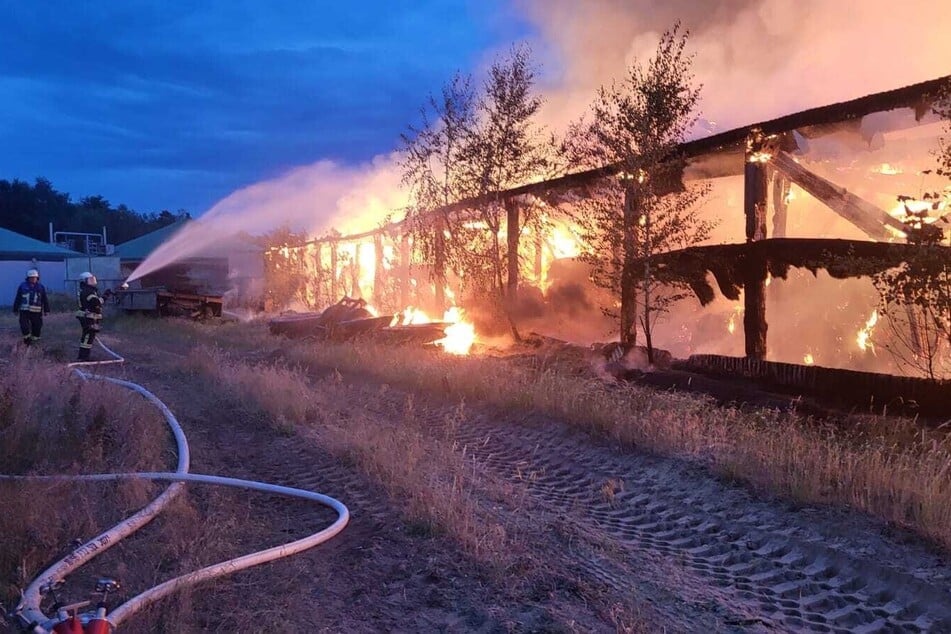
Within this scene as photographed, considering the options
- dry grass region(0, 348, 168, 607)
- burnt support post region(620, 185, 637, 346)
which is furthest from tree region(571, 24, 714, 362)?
dry grass region(0, 348, 168, 607)

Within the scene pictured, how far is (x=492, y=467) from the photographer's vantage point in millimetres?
6445

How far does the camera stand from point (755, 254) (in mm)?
9781

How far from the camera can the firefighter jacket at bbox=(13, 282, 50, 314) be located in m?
12.9

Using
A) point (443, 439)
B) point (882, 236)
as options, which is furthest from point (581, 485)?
point (882, 236)

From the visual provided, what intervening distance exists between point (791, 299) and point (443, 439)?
7.00 m

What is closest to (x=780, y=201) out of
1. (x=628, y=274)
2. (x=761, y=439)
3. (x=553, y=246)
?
(x=628, y=274)

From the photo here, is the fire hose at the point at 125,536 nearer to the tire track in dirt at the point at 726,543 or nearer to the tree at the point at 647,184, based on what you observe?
the tire track in dirt at the point at 726,543

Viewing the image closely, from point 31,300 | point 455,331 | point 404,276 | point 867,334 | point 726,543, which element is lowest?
point 726,543

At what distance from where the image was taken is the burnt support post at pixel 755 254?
32.3 ft

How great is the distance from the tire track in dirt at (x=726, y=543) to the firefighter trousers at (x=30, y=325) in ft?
33.5

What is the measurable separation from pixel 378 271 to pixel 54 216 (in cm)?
6125

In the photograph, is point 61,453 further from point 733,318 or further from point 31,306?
point 733,318

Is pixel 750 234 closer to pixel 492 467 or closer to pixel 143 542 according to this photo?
pixel 492 467

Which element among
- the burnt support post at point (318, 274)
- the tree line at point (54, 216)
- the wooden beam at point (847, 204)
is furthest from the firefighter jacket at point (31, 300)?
the tree line at point (54, 216)
